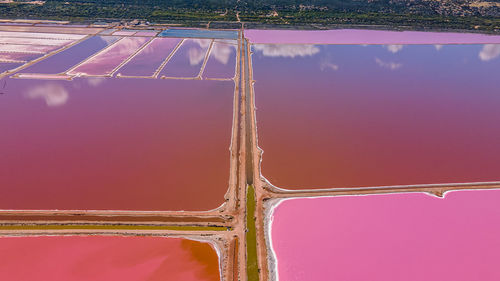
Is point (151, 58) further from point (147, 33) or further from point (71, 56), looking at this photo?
point (147, 33)

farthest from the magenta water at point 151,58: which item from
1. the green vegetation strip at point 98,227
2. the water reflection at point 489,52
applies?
the water reflection at point 489,52

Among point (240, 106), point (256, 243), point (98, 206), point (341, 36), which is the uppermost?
point (341, 36)

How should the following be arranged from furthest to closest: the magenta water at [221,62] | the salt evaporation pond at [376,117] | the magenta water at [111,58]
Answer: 1. the magenta water at [221,62]
2. the magenta water at [111,58]
3. the salt evaporation pond at [376,117]

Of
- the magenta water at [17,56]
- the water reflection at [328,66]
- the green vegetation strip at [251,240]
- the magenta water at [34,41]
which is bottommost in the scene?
the green vegetation strip at [251,240]

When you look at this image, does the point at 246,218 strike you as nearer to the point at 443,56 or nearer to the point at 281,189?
the point at 281,189

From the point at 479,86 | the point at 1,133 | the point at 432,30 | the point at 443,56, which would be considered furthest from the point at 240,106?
the point at 432,30

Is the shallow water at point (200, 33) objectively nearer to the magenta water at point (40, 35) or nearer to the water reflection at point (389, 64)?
the magenta water at point (40, 35)

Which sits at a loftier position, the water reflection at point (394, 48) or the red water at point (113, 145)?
the water reflection at point (394, 48)
